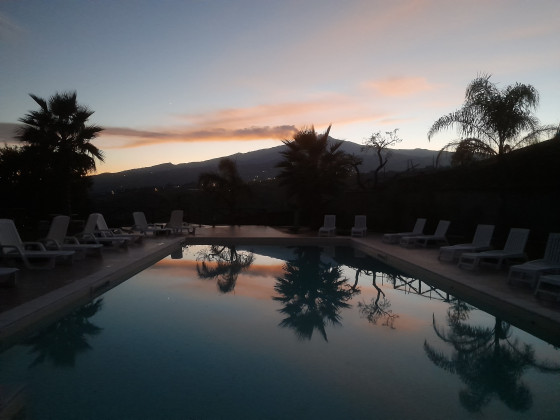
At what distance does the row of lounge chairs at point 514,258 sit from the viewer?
6.27 meters

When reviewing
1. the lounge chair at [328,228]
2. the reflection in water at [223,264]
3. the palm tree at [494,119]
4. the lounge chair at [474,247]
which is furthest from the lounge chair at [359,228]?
the lounge chair at [474,247]

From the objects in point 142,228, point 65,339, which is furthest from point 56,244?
point 142,228

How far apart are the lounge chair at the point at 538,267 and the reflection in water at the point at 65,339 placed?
620cm

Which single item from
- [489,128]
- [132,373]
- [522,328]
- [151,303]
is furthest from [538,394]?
[489,128]

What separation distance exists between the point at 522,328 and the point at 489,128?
334 inches

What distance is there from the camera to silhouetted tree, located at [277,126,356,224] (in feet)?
54.3

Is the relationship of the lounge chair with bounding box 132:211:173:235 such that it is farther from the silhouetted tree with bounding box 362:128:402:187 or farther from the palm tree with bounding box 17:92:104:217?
the silhouetted tree with bounding box 362:128:402:187

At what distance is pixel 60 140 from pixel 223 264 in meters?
8.34

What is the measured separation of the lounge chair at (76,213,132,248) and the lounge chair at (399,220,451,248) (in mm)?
7807

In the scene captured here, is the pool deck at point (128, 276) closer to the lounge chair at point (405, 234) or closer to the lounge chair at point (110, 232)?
the lounge chair at point (110, 232)

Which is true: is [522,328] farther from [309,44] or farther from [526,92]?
[309,44]

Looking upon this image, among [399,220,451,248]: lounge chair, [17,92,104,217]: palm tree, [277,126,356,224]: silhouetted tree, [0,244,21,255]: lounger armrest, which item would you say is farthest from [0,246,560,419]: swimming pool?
[277,126,356,224]: silhouetted tree

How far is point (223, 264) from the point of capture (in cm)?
1049

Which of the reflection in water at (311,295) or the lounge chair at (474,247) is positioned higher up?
the lounge chair at (474,247)
